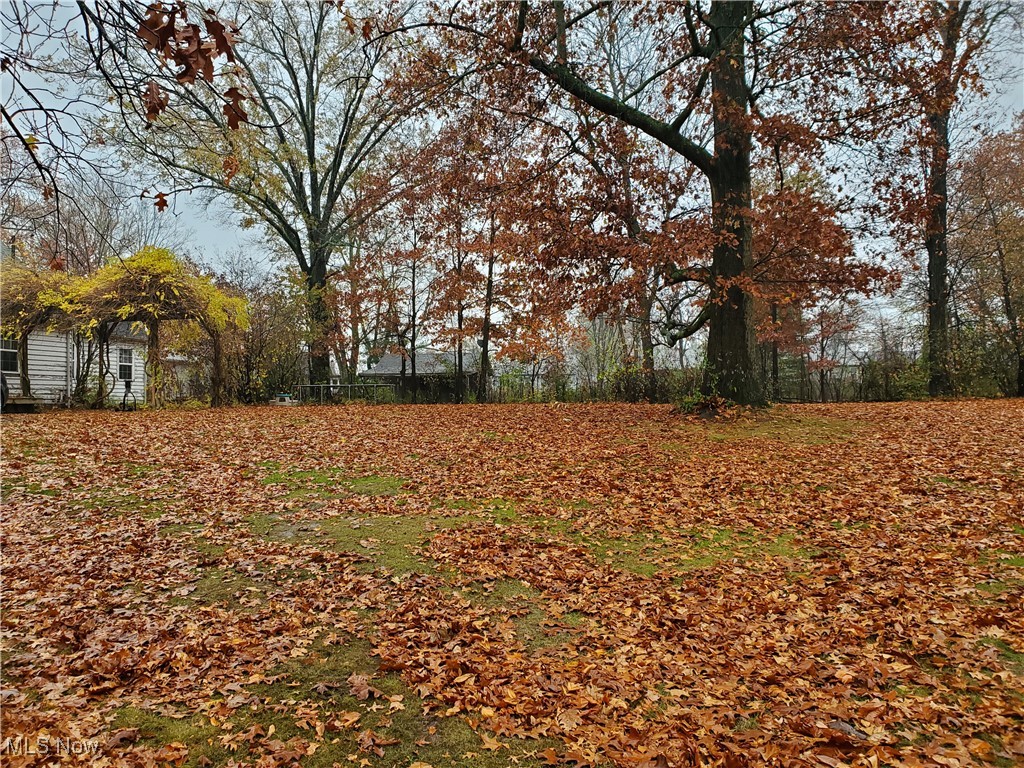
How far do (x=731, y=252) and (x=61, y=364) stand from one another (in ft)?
75.3

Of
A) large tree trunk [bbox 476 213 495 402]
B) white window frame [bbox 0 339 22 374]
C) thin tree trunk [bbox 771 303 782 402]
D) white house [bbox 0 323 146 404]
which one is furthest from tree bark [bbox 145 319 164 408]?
thin tree trunk [bbox 771 303 782 402]

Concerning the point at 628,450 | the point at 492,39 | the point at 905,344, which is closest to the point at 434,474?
the point at 628,450

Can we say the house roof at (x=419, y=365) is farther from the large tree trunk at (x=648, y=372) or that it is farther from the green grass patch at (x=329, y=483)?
the green grass patch at (x=329, y=483)

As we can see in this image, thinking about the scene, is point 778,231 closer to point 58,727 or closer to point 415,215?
point 58,727

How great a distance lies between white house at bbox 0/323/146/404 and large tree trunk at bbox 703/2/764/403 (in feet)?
49.2

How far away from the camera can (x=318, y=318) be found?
22031mm

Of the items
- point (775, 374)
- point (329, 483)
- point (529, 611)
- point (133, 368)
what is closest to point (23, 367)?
point (133, 368)

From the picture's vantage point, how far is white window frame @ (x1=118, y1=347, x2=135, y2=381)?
874 inches

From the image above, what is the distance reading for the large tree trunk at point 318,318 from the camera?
70.0 feet

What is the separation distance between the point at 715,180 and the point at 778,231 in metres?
1.51

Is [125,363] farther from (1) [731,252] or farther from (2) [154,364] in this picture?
(1) [731,252]

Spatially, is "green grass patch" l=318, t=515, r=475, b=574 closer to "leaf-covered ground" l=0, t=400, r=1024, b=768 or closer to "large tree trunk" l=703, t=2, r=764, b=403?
"leaf-covered ground" l=0, t=400, r=1024, b=768

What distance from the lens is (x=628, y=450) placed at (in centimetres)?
786

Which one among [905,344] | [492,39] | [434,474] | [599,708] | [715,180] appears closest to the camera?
[599,708]
